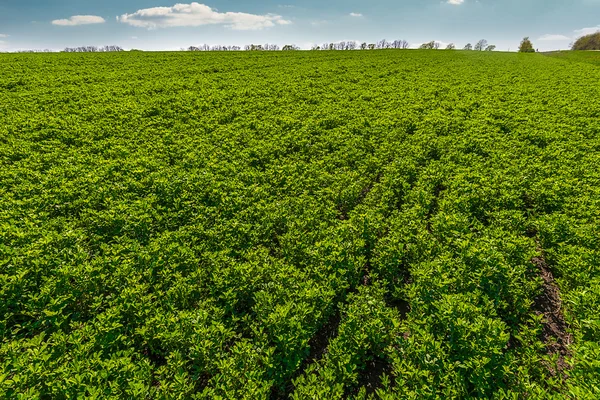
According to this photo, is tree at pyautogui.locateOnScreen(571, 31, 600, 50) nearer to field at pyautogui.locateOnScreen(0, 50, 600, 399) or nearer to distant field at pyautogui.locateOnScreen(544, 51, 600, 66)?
distant field at pyautogui.locateOnScreen(544, 51, 600, 66)

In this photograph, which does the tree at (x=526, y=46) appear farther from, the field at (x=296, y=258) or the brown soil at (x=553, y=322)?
the brown soil at (x=553, y=322)

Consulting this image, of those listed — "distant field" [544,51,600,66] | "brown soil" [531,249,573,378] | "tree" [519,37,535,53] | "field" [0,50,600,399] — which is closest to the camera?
"field" [0,50,600,399]

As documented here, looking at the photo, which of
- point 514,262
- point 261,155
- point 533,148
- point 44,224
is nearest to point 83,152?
point 44,224

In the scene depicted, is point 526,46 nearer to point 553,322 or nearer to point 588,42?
point 588,42

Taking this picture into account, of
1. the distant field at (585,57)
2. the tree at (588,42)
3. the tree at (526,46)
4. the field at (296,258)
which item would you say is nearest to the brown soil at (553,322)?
the field at (296,258)

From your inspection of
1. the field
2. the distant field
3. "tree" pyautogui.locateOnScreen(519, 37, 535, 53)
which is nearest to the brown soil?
the field
